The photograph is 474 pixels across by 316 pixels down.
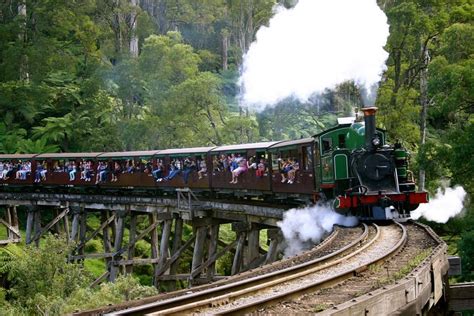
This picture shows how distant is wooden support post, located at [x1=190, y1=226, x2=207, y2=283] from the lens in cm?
1953

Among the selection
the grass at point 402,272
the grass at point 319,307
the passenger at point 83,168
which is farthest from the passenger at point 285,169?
the passenger at point 83,168

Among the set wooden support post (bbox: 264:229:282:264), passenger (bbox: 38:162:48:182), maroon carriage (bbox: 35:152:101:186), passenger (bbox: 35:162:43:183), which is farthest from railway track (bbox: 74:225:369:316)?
passenger (bbox: 35:162:43:183)

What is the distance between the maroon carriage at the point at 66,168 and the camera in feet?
89.8

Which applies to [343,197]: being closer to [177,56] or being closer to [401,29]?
[401,29]

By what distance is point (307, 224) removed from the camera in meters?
16.2

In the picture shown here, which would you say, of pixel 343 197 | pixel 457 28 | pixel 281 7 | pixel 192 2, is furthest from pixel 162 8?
pixel 343 197

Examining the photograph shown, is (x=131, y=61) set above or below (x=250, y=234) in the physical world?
above

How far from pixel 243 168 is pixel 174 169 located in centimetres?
391

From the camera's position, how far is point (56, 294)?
16.7m

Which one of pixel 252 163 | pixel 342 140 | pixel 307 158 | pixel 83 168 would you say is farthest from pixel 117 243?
pixel 342 140

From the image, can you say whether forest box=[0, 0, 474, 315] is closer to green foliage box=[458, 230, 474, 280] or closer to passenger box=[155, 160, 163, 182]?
green foliage box=[458, 230, 474, 280]

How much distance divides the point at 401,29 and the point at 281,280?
16.5 meters

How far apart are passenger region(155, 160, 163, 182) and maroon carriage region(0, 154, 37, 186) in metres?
6.96

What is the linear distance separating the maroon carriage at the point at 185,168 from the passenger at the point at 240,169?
1408 millimetres
